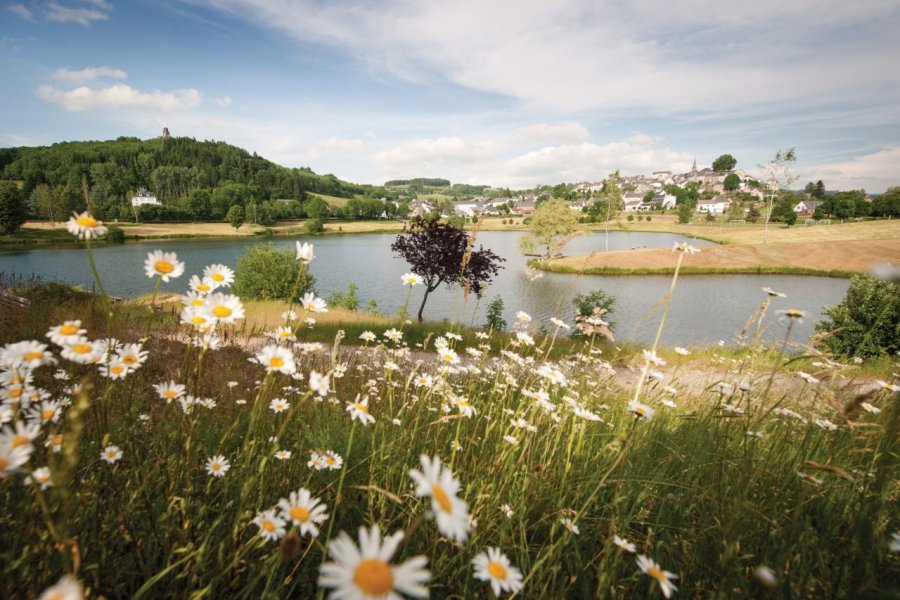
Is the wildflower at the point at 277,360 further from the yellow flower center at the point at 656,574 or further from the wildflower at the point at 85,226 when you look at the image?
the yellow flower center at the point at 656,574

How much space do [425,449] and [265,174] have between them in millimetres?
149836

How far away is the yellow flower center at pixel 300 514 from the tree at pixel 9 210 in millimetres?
67939

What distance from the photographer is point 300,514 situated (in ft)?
4.36

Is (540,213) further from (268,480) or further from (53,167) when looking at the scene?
(53,167)

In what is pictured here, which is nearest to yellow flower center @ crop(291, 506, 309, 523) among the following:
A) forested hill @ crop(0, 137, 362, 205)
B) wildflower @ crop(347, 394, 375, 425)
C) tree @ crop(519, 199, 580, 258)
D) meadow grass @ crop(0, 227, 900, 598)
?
meadow grass @ crop(0, 227, 900, 598)

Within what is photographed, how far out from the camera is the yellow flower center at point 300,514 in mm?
1315

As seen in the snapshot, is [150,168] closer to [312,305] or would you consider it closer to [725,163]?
[312,305]

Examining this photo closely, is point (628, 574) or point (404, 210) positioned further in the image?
point (404, 210)

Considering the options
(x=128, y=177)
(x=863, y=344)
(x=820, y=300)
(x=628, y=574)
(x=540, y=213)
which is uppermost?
(x=128, y=177)

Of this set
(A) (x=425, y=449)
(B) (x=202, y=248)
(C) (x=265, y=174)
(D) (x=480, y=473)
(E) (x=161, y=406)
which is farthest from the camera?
(C) (x=265, y=174)

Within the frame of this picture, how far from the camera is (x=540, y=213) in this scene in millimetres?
49750

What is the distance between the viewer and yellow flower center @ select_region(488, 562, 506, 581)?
3.96 feet

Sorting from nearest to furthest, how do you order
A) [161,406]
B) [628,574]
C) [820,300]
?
[628,574] < [161,406] < [820,300]

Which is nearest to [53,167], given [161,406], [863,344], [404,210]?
[404,210]
